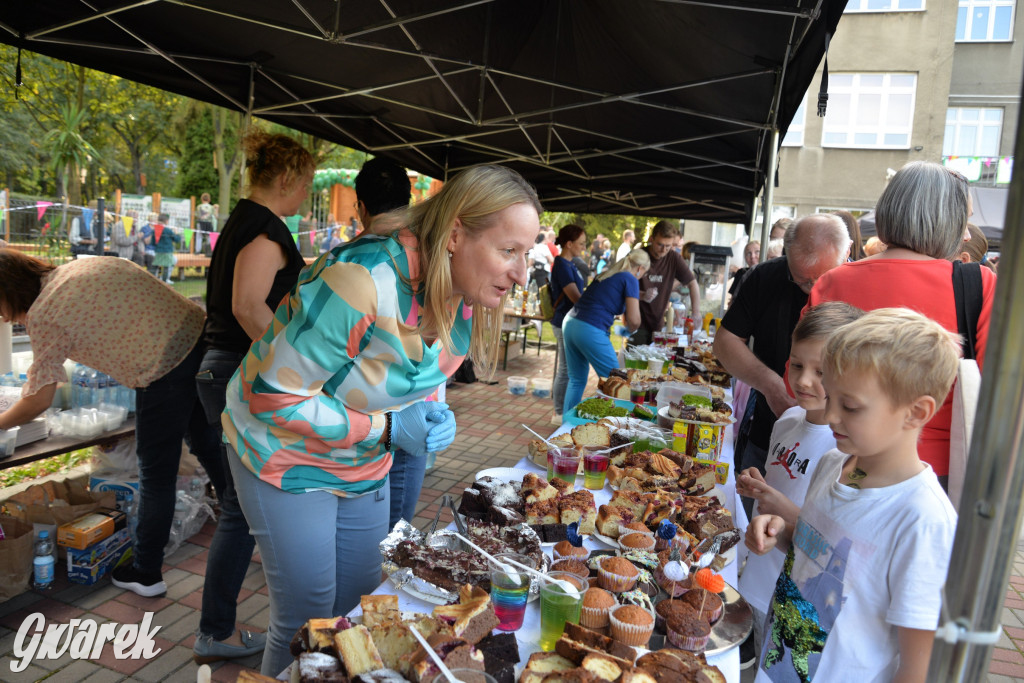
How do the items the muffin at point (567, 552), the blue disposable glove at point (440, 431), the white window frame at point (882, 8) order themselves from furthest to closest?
the white window frame at point (882, 8)
the blue disposable glove at point (440, 431)
the muffin at point (567, 552)

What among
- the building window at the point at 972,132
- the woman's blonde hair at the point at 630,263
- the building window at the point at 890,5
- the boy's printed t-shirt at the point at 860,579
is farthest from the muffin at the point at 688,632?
the building window at the point at 972,132

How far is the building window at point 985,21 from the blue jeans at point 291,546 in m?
24.0

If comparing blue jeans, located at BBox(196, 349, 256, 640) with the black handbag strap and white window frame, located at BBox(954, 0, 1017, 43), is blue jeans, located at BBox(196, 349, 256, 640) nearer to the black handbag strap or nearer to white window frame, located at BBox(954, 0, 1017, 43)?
the black handbag strap

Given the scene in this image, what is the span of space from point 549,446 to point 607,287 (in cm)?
316

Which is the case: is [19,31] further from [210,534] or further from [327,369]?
[327,369]

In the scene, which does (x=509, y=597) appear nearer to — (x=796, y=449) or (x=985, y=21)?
(x=796, y=449)

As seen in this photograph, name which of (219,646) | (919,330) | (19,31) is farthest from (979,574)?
(19,31)

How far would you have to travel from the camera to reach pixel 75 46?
3594 mm

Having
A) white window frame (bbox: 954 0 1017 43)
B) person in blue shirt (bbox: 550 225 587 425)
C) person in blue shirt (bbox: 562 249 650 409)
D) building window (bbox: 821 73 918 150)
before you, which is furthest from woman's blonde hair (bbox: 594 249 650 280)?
white window frame (bbox: 954 0 1017 43)

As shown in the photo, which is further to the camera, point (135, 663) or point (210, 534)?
point (210, 534)

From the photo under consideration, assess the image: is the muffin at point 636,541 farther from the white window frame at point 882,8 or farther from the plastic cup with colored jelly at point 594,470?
the white window frame at point 882,8

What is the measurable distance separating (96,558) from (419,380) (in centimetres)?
257

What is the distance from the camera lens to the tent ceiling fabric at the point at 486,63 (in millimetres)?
3457

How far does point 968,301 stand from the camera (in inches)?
71.4
